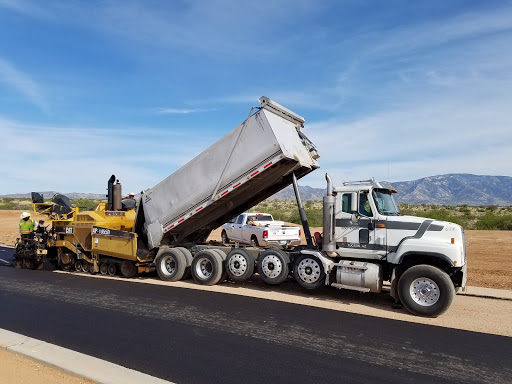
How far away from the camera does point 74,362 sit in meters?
5.25

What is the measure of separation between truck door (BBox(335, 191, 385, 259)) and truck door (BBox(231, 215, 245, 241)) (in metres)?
10.8

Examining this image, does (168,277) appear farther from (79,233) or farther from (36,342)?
(36,342)

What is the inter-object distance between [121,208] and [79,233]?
4.76 feet

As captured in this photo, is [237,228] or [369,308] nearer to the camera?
[369,308]

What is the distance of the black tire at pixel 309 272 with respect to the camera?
9250 millimetres

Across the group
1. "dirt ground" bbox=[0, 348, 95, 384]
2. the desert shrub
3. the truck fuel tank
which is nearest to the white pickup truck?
the truck fuel tank

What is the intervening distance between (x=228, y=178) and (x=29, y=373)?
239 inches

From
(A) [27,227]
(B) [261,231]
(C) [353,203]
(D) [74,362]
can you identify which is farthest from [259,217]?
(D) [74,362]

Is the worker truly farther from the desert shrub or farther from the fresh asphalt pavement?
the desert shrub

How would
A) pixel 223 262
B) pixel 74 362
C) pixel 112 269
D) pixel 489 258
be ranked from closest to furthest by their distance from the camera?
pixel 74 362, pixel 223 262, pixel 112 269, pixel 489 258

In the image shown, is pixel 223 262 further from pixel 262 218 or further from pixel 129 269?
pixel 262 218

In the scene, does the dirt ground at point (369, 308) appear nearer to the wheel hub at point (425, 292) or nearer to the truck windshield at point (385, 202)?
the wheel hub at point (425, 292)

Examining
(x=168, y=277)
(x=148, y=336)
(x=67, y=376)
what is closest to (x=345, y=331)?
(x=148, y=336)

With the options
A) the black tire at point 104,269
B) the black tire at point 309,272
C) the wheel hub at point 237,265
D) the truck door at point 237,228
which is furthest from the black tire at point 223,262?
the truck door at point 237,228
